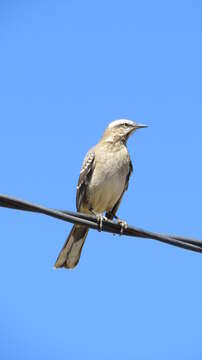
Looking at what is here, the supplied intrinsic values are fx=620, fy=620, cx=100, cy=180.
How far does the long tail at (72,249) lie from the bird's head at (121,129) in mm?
1909

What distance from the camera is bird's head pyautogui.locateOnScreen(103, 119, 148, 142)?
10.3m

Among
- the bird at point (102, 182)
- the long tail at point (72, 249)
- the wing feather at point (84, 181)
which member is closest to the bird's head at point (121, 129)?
the bird at point (102, 182)

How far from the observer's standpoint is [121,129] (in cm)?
1044

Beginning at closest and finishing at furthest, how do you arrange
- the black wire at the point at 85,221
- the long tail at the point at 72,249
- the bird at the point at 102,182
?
1. the black wire at the point at 85,221
2. the long tail at the point at 72,249
3. the bird at the point at 102,182

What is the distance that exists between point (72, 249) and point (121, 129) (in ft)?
8.13

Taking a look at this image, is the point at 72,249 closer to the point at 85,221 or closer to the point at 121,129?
the point at 121,129

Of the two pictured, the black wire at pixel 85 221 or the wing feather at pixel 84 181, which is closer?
the black wire at pixel 85 221

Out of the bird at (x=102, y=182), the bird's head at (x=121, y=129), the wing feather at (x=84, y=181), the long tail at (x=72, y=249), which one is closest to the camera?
the long tail at (x=72, y=249)

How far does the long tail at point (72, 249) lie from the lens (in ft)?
29.0

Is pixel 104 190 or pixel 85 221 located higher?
pixel 104 190

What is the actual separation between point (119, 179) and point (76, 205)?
2.58ft

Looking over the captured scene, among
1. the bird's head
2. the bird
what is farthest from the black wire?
the bird's head

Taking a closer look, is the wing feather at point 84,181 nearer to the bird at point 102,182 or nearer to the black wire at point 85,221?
the bird at point 102,182

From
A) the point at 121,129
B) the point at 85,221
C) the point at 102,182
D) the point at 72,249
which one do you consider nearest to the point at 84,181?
the point at 102,182
